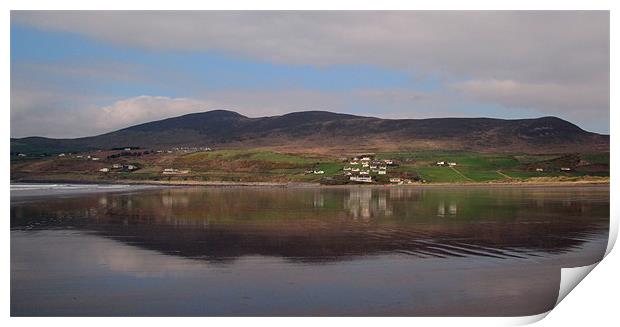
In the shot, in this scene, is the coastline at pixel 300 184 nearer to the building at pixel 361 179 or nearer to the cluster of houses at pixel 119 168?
the building at pixel 361 179

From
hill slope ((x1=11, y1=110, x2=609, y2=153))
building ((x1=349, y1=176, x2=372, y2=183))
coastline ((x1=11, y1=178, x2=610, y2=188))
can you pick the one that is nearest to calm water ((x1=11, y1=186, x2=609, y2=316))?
coastline ((x1=11, y1=178, x2=610, y2=188))

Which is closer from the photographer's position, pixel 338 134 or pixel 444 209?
pixel 444 209

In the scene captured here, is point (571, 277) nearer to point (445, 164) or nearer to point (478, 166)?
point (445, 164)

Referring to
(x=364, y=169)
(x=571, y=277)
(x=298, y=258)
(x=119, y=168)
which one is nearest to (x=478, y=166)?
(x=364, y=169)

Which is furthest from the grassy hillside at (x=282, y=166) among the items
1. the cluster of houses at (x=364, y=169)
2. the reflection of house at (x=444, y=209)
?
the reflection of house at (x=444, y=209)

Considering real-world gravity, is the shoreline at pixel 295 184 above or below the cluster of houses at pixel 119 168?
below
